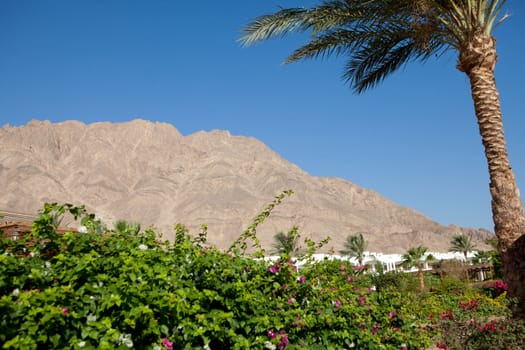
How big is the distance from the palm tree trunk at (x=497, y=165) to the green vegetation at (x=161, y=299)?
9.11 feet

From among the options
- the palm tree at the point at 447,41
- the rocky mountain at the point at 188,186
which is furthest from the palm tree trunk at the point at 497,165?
the rocky mountain at the point at 188,186

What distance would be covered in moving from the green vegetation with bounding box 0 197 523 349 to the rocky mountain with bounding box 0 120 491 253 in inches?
3905

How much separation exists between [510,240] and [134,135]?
148 m

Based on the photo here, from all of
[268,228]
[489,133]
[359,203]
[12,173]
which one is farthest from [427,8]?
[359,203]

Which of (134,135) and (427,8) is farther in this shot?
(134,135)

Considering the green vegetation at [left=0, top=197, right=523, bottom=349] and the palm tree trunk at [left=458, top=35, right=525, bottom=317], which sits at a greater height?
the palm tree trunk at [left=458, top=35, right=525, bottom=317]

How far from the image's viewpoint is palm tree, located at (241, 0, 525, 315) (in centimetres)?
704

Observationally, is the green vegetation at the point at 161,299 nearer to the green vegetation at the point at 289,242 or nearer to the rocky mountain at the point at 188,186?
the green vegetation at the point at 289,242

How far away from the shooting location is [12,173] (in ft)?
392

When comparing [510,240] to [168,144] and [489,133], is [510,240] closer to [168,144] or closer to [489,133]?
[489,133]

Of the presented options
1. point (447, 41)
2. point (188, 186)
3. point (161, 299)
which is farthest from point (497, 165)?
point (188, 186)

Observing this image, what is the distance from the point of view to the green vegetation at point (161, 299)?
2.56m

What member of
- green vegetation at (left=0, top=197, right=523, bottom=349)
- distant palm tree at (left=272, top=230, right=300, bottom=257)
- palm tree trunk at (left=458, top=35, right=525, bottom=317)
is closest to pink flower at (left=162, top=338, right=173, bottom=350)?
green vegetation at (left=0, top=197, right=523, bottom=349)

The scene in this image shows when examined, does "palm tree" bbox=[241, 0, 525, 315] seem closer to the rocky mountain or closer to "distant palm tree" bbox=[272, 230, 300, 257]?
"distant palm tree" bbox=[272, 230, 300, 257]
